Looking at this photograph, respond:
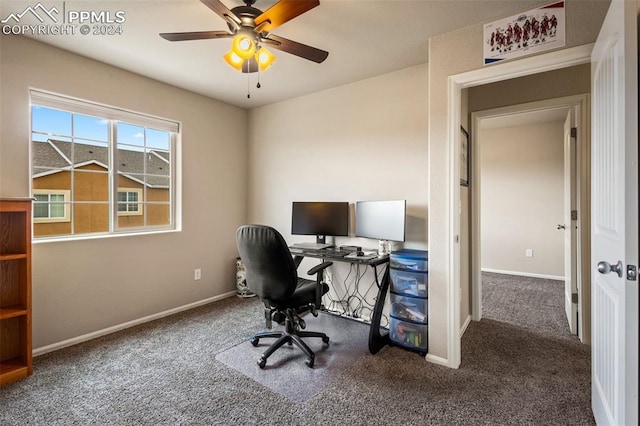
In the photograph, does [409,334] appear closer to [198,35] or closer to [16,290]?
[198,35]

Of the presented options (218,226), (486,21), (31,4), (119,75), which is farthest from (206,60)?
(486,21)

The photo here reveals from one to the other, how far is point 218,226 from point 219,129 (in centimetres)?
118

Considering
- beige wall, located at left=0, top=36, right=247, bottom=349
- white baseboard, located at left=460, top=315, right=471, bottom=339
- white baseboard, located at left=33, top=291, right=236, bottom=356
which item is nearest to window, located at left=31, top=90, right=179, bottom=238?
beige wall, located at left=0, top=36, right=247, bottom=349

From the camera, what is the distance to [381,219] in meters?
2.77

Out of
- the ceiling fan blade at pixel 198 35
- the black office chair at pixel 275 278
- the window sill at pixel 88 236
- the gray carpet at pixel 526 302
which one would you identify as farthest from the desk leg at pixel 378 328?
the window sill at pixel 88 236

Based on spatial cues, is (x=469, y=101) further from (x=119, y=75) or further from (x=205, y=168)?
(x=119, y=75)

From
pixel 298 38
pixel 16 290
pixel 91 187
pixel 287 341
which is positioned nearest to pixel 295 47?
pixel 298 38

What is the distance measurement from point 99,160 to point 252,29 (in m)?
2.01

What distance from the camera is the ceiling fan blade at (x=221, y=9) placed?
154 centimetres

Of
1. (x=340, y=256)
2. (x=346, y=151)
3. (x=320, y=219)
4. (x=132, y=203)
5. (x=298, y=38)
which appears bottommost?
(x=340, y=256)

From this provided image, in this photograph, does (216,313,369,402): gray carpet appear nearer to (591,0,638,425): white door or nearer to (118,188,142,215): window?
(591,0,638,425): white door

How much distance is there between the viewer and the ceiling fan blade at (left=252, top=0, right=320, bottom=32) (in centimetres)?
155

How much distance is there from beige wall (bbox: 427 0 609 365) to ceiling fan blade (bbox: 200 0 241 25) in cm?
142

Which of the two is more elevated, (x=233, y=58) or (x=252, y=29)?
(x=252, y=29)
